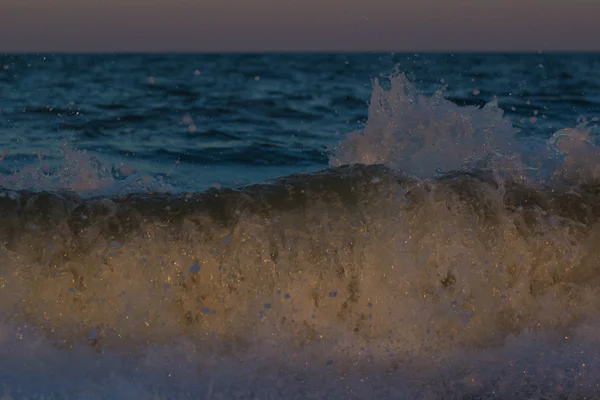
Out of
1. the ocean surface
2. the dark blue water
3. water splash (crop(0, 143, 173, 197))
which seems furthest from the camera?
the dark blue water

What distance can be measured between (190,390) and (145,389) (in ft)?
0.74

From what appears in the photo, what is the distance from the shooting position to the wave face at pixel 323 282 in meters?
4.43

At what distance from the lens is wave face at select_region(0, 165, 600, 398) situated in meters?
4.43

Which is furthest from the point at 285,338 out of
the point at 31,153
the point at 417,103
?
the point at 31,153

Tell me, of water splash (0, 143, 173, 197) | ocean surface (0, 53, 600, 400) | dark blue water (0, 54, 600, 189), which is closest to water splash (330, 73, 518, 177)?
ocean surface (0, 53, 600, 400)

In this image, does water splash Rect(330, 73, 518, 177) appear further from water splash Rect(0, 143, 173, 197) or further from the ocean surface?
water splash Rect(0, 143, 173, 197)

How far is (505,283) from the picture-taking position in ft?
16.1

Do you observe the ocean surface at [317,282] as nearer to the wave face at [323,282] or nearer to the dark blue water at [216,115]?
the wave face at [323,282]

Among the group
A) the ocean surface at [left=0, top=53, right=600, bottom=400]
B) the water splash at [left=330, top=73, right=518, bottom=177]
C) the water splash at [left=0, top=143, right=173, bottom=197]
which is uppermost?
the water splash at [left=330, top=73, right=518, bottom=177]

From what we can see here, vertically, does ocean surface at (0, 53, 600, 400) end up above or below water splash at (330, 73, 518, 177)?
below

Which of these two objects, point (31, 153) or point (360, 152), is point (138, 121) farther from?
point (360, 152)

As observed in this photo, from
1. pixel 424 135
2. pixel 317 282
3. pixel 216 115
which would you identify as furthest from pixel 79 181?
A: pixel 216 115

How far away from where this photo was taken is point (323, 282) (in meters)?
4.74

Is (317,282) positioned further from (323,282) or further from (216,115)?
(216,115)
